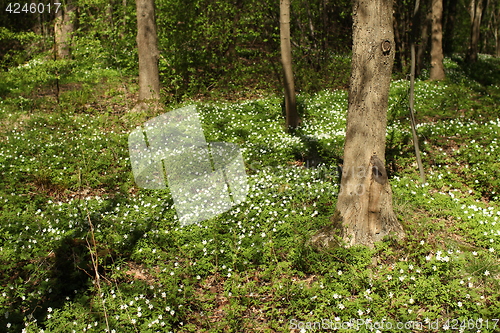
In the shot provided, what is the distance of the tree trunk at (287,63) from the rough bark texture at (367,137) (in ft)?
13.8

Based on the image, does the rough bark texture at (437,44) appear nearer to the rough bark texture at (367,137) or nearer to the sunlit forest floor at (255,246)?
the sunlit forest floor at (255,246)

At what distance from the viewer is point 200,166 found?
7.33 m

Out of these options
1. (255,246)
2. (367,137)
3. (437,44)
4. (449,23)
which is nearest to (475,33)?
(449,23)

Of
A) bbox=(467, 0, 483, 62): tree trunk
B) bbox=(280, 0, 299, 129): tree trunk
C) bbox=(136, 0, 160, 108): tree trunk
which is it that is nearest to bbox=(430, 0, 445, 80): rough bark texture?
bbox=(467, 0, 483, 62): tree trunk

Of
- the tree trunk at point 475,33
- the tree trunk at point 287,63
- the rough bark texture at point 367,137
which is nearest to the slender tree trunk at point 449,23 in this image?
the tree trunk at point 475,33

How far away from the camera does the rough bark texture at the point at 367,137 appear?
4172 millimetres

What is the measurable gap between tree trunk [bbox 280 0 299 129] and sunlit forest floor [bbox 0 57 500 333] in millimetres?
392

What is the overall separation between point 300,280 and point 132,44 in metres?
11.1

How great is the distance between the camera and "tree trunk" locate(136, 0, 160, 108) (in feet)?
32.3

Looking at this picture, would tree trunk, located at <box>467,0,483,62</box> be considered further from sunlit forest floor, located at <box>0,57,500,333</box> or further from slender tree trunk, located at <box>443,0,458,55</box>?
sunlit forest floor, located at <box>0,57,500,333</box>

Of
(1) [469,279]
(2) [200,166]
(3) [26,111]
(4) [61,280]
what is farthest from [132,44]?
(1) [469,279]

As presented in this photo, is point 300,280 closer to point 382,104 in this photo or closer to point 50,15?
point 382,104

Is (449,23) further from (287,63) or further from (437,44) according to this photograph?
(287,63)

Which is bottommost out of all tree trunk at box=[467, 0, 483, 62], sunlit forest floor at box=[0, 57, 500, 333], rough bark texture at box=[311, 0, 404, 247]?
sunlit forest floor at box=[0, 57, 500, 333]
